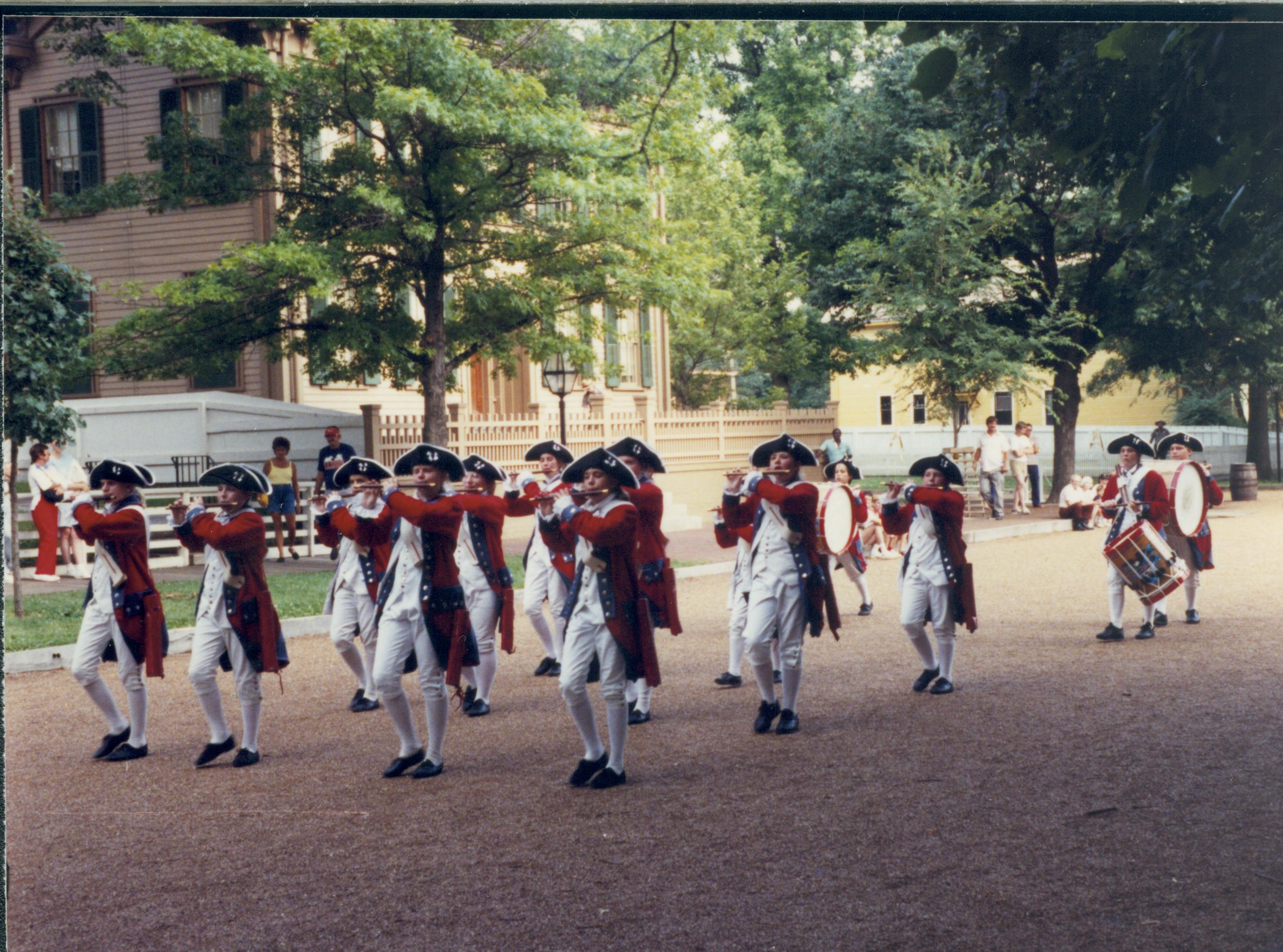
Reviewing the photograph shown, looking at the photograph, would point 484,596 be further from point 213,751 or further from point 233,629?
point 213,751

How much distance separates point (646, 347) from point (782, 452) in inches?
57.2

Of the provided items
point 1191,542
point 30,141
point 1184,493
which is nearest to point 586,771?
point 30,141

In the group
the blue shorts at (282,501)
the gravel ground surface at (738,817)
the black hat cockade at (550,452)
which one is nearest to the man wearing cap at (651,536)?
the black hat cockade at (550,452)

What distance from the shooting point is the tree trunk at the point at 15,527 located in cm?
491

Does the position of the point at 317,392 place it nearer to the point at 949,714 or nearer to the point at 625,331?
the point at 625,331

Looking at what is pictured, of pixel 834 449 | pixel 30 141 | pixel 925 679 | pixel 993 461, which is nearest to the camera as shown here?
pixel 30 141

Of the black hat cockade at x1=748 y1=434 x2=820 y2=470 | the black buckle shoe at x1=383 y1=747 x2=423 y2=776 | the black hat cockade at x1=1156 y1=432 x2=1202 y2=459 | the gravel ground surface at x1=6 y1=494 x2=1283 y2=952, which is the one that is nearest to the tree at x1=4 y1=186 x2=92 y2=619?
the gravel ground surface at x1=6 y1=494 x2=1283 y2=952

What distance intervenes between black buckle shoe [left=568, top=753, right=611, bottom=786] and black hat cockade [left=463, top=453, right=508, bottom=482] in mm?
1741

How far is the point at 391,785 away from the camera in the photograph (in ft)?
21.3

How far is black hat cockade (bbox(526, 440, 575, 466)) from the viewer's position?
737cm

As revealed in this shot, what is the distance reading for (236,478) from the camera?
18.6 ft

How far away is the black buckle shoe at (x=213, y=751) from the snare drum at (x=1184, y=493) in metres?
6.14

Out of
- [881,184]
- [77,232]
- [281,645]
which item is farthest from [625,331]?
[77,232]

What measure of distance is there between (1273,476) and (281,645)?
18.1ft
